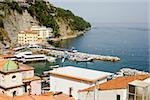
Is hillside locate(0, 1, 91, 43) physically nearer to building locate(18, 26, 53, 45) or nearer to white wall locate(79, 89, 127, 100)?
building locate(18, 26, 53, 45)

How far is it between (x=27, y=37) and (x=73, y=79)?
25900 millimetres

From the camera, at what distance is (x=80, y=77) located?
753cm

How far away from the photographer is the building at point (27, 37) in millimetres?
32531

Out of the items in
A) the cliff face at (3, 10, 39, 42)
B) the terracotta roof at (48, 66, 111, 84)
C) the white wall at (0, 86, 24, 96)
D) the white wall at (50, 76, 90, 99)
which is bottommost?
the white wall at (0, 86, 24, 96)

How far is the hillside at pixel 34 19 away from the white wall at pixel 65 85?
24.0 metres

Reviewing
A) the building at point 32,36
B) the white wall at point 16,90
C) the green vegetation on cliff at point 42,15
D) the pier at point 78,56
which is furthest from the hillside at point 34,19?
the white wall at point 16,90

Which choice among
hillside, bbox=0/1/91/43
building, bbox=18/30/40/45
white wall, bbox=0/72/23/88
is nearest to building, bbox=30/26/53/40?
hillside, bbox=0/1/91/43

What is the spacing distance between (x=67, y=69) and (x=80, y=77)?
0.83m

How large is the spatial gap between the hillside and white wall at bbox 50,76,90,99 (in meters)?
24.0

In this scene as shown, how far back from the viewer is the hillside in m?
33.2

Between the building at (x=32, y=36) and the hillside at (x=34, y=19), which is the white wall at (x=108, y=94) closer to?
the hillside at (x=34, y=19)

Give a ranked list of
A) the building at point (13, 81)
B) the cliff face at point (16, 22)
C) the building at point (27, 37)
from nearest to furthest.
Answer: the building at point (13, 81) → the building at point (27, 37) → the cliff face at point (16, 22)

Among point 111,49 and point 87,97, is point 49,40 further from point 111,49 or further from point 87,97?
point 87,97

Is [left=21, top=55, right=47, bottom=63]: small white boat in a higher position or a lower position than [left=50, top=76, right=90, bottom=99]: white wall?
lower
